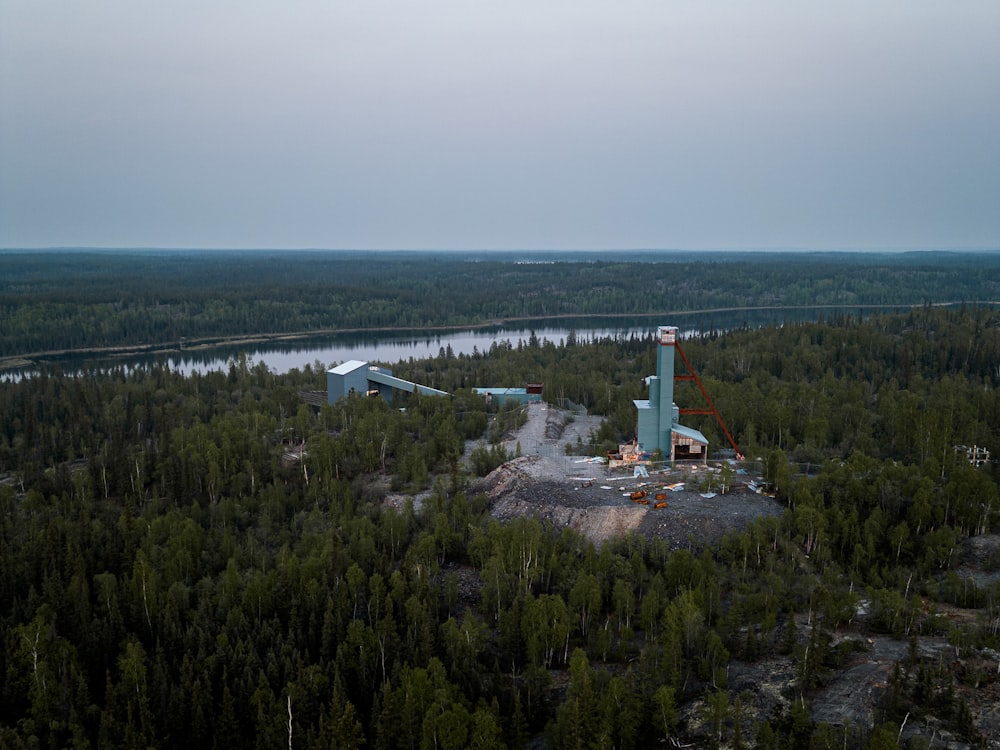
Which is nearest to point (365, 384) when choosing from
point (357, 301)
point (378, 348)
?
point (378, 348)

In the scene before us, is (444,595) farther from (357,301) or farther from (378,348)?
(357,301)

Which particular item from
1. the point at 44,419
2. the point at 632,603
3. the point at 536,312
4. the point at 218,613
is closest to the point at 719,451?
the point at 632,603

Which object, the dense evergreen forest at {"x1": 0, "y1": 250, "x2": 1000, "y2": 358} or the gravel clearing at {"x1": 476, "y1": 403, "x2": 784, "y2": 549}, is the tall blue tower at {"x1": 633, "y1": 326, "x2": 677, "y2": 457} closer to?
the gravel clearing at {"x1": 476, "y1": 403, "x2": 784, "y2": 549}

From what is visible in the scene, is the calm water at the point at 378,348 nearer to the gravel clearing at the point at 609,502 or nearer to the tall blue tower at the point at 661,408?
the tall blue tower at the point at 661,408

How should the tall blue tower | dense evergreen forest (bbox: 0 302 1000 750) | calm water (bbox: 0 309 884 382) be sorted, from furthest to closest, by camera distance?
calm water (bbox: 0 309 884 382), the tall blue tower, dense evergreen forest (bbox: 0 302 1000 750)

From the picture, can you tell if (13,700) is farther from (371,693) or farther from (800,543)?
(800,543)

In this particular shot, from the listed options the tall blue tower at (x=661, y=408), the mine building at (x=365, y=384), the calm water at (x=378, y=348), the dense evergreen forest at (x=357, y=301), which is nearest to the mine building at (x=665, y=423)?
the tall blue tower at (x=661, y=408)

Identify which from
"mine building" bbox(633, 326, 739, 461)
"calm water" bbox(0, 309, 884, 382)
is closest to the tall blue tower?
"mine building" bbox(633, 326, 739, 461)

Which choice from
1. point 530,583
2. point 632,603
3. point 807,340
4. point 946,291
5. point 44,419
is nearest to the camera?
point 632,603
